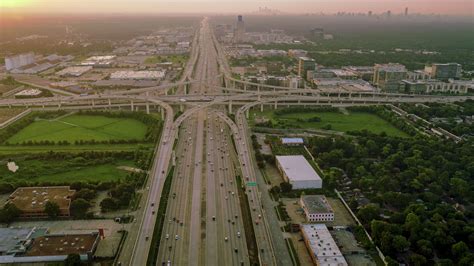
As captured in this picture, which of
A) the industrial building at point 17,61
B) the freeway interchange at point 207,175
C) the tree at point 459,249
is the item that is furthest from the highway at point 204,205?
the industrial building at point 17,61

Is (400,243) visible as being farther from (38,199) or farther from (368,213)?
(38,199)

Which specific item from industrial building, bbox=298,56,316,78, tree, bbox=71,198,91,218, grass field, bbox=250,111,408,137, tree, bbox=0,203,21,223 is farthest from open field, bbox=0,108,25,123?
industrial building, bbox=298,56,316,78

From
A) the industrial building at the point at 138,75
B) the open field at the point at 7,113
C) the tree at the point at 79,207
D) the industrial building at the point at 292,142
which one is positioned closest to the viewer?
the tree at the point at 79,207

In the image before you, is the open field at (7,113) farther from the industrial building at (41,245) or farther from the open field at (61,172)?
the industrial building at (41,245)

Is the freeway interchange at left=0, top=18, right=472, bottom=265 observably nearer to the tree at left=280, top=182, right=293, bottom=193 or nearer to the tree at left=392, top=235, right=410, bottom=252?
the tree at left=280, top=182, right=293, bottom=193

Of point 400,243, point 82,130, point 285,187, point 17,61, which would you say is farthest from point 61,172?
point 17,61

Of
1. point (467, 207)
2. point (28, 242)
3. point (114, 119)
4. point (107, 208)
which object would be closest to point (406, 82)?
point (467, 207)

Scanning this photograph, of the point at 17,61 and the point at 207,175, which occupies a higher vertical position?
the point at 17,61
